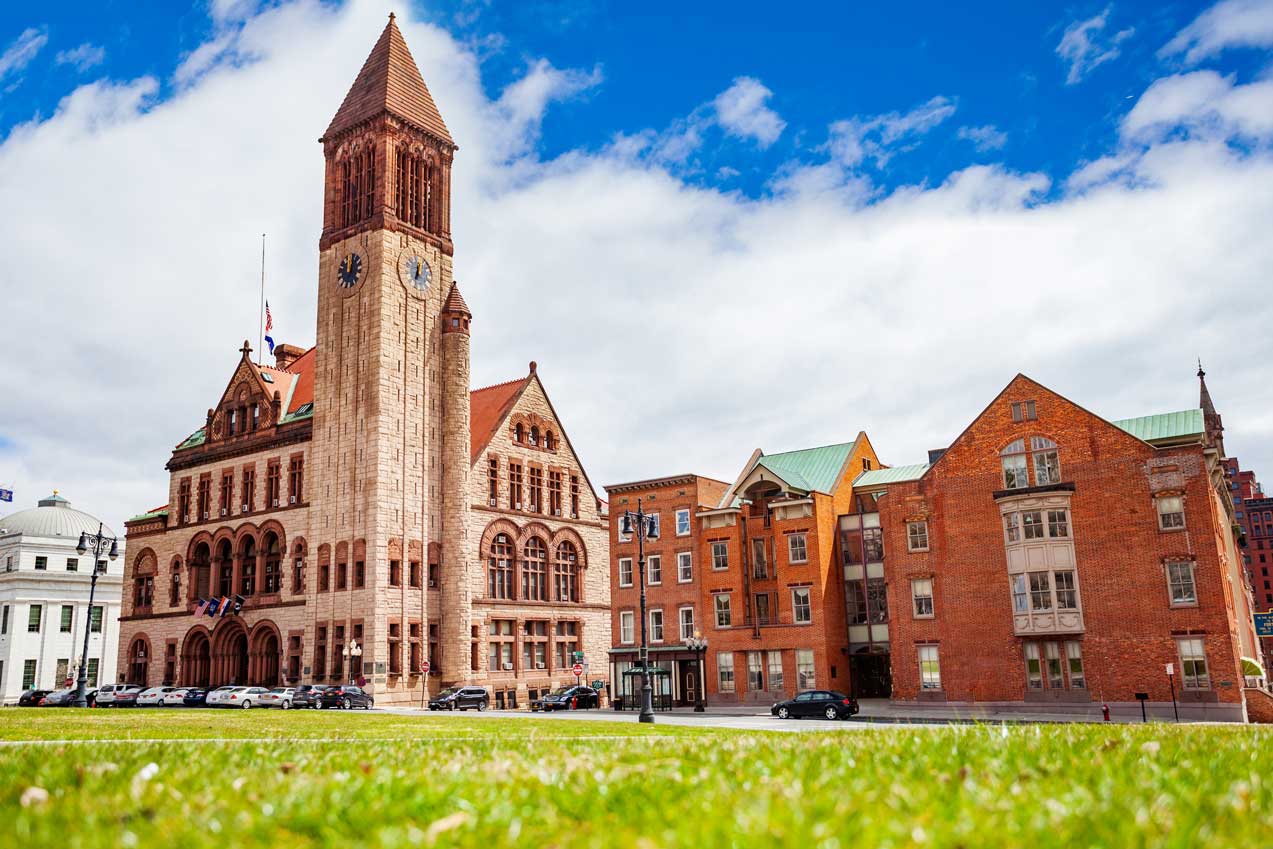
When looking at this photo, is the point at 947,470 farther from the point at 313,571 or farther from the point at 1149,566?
the point at 313,571

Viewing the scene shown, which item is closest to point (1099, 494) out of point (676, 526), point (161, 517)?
point (676, 526)

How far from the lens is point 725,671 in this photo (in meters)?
59.8

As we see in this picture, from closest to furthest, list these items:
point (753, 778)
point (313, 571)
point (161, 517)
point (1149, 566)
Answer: point (753, 778) → point (1149, 566) → point (313, 571) → point (161, 517)

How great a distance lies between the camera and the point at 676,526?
63.3 meters

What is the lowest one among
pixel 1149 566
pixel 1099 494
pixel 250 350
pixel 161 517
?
pixel 1149 566

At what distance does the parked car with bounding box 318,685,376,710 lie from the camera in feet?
191

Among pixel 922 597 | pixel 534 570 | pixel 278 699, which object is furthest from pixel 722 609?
pixel 278 699

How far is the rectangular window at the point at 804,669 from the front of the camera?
186 feet

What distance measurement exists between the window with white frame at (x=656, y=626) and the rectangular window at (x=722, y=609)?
4033mm

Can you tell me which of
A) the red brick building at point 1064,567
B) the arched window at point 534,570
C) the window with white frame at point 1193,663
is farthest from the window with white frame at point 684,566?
the window with white frame at point 1193,663

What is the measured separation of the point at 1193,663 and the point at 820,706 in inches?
611

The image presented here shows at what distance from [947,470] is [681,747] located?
43783 millimetres

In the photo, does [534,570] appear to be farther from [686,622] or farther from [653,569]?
[686,622]

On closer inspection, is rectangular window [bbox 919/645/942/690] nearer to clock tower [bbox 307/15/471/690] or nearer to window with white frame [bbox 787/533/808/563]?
window with white frame [bbox 787/533/808/563]
